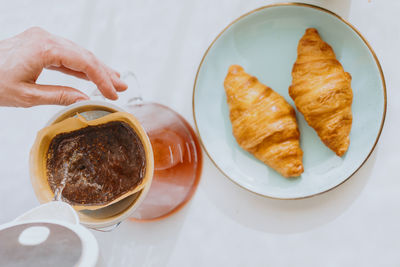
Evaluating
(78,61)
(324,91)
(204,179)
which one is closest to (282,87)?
(324,91)

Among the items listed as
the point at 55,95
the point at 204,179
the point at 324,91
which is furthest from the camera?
the point at 204,179

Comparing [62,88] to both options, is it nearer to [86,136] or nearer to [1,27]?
[86,136]

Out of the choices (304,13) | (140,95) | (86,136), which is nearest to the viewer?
(86,136)

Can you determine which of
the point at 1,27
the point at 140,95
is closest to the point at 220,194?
the point at 140,95

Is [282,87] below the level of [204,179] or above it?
above

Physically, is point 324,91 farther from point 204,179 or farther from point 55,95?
point 55,95

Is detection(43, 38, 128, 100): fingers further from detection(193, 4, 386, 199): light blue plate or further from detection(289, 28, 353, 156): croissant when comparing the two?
detection(289, 28, 353, 156): croissant
